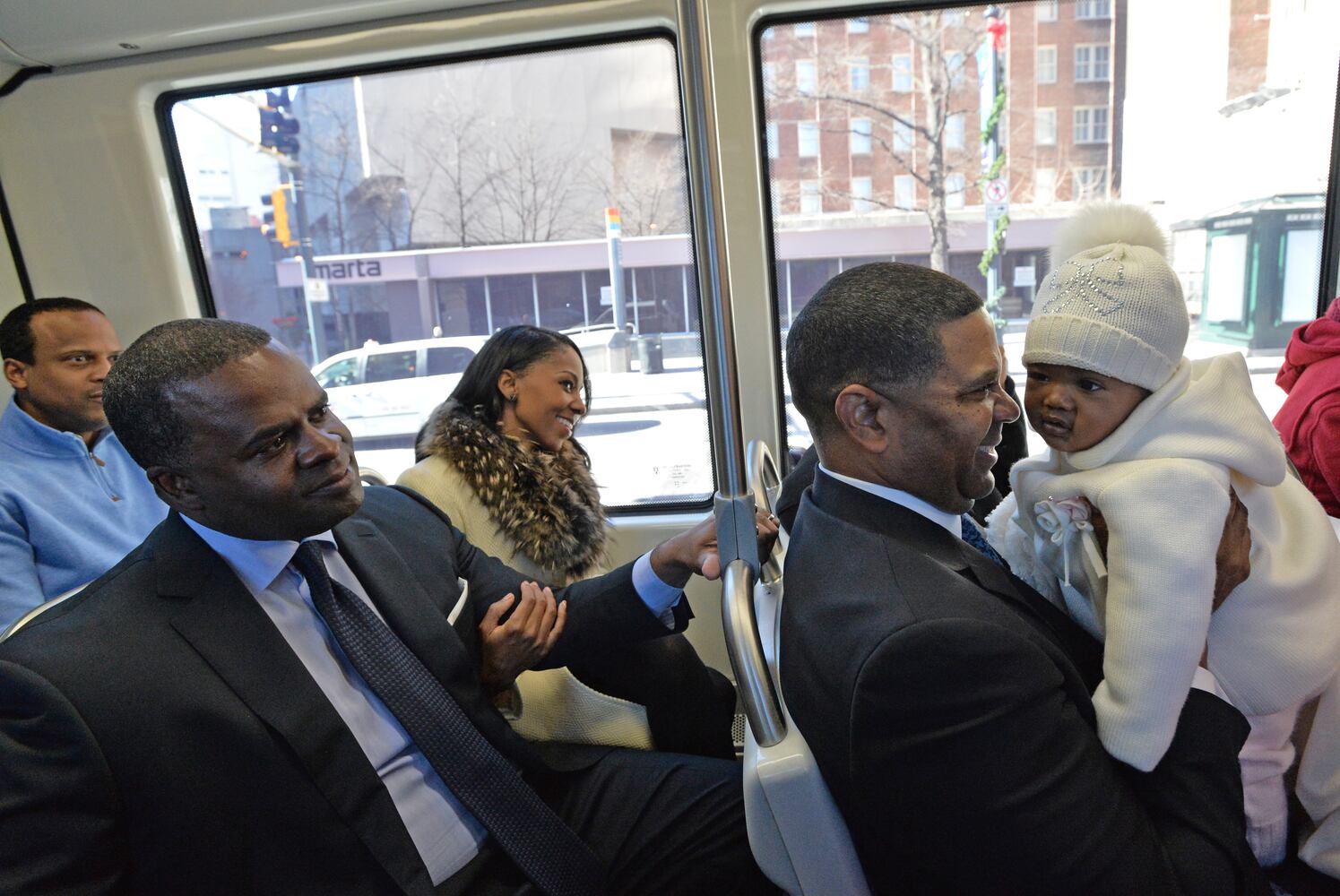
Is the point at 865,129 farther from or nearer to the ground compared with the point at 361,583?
farther from the ground

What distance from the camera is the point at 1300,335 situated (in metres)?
2.46

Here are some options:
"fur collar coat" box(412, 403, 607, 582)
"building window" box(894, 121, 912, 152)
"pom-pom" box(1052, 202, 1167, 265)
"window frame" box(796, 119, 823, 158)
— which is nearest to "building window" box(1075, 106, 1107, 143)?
"building window" box(894, 121, 912, 152)

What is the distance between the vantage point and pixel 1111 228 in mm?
1525

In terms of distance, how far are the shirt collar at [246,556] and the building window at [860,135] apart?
2511mm

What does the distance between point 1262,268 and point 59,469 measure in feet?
13.5

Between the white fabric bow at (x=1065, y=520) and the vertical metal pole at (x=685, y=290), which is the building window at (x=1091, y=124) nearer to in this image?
the vertical metal pole at (x=685, y=290)

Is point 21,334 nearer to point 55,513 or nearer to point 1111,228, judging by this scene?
point 55,513

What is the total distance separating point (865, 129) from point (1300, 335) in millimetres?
1562

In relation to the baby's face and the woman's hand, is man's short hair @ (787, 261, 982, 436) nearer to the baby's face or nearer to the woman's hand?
the baby's face

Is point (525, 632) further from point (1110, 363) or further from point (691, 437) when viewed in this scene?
point (691, 437)

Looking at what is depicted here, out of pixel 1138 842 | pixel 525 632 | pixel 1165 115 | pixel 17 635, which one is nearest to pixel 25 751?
pixel 17 635

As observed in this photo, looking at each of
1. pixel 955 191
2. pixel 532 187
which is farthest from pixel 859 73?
pixel 532 187

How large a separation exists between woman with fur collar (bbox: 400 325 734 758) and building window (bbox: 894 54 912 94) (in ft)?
5.01

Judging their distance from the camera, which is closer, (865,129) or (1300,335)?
(1300,335)
